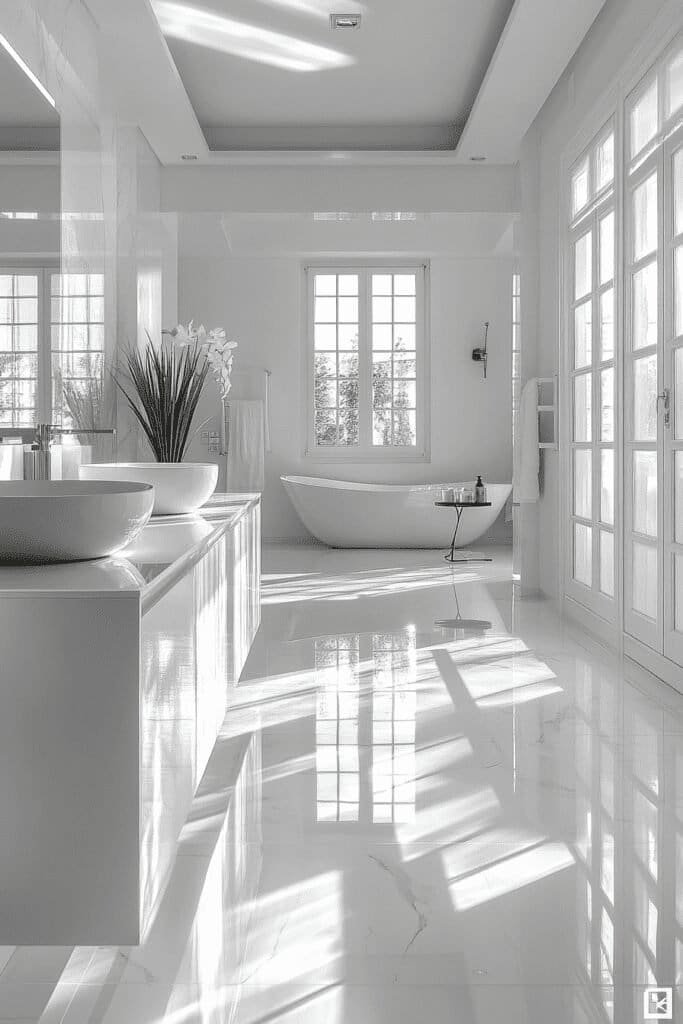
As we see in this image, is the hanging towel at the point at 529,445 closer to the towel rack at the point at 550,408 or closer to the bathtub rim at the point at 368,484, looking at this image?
the towel rack at the point at 550,408

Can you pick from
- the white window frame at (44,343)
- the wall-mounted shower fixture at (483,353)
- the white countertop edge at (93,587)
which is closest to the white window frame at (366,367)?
the wall-mounted shower fixture at (483,353)

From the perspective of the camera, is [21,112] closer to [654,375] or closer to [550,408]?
[654,375]

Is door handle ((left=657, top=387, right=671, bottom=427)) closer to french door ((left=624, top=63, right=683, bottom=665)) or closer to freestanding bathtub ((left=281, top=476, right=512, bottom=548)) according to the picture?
french door ((left=624, top=63, right=683, bottom=665))

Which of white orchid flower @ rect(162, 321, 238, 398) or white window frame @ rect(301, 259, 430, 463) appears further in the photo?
white window frame @ rect(301, 259, 430, 463)

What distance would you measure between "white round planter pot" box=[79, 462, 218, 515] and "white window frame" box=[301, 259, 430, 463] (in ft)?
18.6

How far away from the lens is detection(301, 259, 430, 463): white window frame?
348 inches

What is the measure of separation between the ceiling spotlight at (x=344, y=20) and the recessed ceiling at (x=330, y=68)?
0.03m

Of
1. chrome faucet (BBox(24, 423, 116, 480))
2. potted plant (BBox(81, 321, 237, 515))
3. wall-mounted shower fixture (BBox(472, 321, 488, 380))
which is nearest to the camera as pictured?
chrome faucet (BBox(24, 423, 116, 480))

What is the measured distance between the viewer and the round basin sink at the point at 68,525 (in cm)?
160

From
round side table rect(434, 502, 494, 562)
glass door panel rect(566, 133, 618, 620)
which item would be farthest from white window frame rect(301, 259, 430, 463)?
glass door panel rect(566, 133, 618, 620)

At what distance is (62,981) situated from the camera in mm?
1596

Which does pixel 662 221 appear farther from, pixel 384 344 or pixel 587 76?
pixel 384 344

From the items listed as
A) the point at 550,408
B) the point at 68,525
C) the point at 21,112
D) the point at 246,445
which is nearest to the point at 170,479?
the point at 21,112

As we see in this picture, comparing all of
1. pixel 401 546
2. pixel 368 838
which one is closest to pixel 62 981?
pixel 368 838
